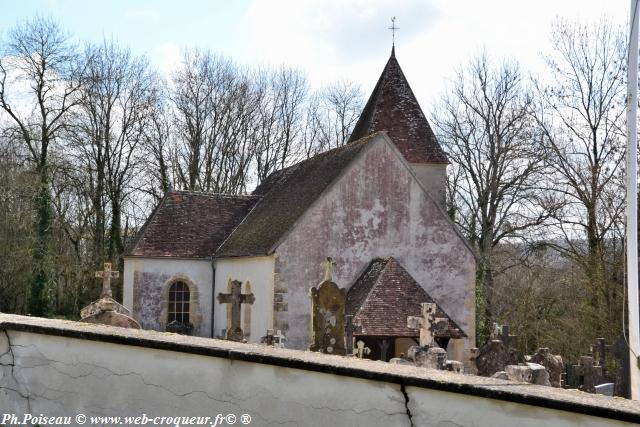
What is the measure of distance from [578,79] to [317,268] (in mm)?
12286

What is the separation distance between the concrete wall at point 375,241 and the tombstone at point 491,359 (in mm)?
7537

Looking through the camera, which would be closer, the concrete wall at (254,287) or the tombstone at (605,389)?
the tombstone at (605,389)

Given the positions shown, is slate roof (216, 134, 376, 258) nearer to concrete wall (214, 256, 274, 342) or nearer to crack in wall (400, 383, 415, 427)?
concrete wall (214, 256, 274, 342)

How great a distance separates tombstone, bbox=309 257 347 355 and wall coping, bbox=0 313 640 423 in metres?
7.40

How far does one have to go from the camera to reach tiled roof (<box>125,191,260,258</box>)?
27781mm

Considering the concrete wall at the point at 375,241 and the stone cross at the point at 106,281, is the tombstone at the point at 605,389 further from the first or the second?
the stone cross at the point at 106,281

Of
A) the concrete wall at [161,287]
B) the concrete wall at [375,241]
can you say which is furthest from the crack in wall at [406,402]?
the concrete wall at [161,287]

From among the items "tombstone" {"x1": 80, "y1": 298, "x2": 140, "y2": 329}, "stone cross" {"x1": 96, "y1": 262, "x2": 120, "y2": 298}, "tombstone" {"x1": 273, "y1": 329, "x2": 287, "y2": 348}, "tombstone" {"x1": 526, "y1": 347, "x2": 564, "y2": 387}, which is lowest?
"tombstone" {"x1": 273, "y1": 329, "x2": 287, "y2": 348}

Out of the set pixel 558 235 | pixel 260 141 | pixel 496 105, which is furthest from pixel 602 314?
pixel 260 141

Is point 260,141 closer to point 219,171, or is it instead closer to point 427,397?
point 219,171

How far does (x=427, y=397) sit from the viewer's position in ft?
16.4

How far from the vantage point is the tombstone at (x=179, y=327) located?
27125 millimetres

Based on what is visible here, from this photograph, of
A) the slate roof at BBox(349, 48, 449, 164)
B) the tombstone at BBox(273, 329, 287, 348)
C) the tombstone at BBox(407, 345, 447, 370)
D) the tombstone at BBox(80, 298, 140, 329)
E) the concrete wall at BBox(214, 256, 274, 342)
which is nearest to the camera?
the tombstone at BBox(407, 345, 447, 370)

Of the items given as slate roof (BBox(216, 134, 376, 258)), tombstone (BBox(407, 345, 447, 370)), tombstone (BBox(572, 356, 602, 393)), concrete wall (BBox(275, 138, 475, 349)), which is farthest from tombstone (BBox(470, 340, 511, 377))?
slate roof (BBox(216, 134, 376, 258))
